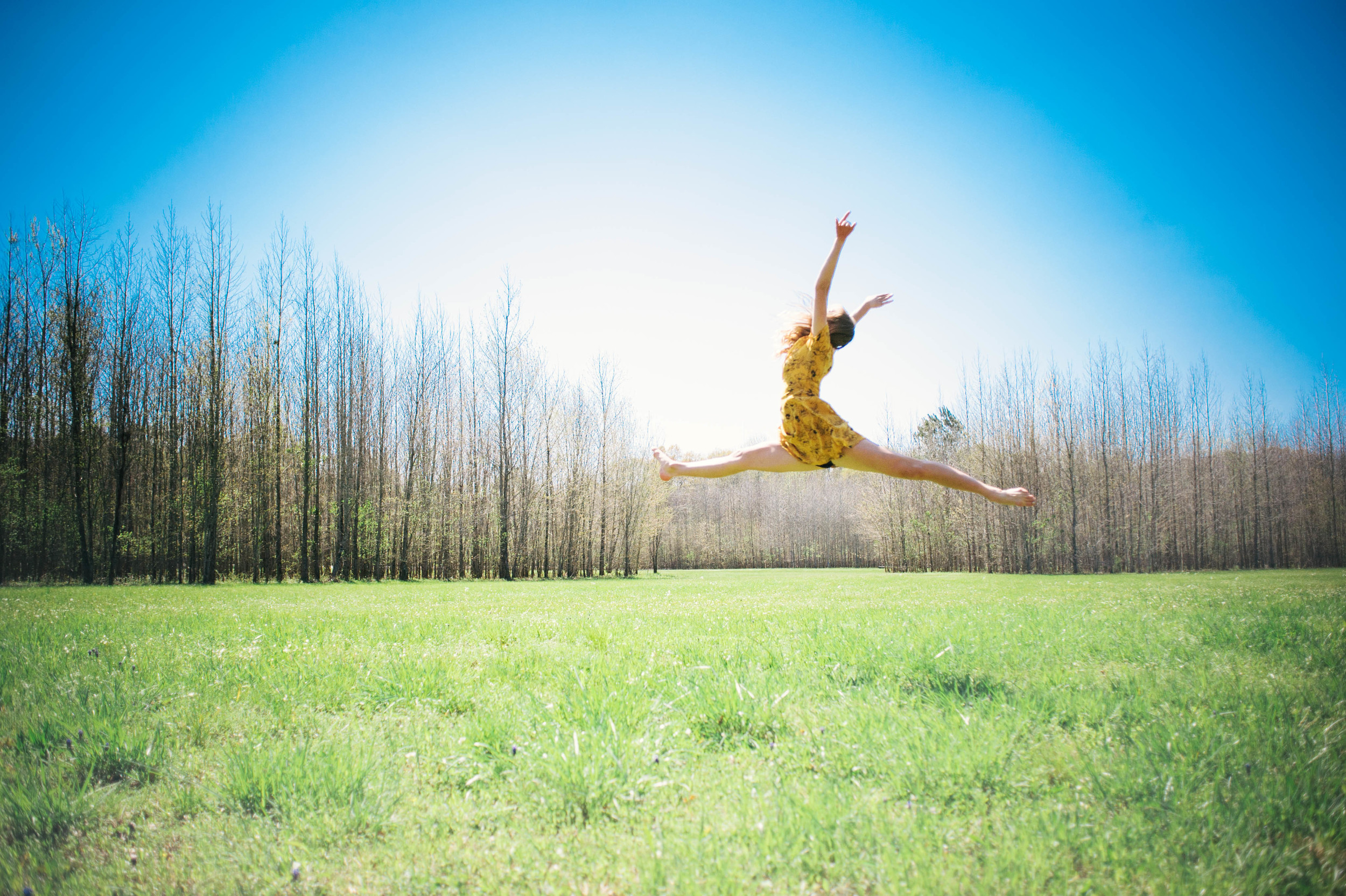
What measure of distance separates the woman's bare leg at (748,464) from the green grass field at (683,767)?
5.52ft

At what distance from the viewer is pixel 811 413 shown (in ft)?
16.6

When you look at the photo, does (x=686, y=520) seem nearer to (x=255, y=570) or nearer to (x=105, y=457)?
(x=255, y=570)

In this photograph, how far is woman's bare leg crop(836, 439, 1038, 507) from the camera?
4602 millimetres

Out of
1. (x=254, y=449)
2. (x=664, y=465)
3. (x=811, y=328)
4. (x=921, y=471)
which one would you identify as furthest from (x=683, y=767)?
(x=254, y=449)

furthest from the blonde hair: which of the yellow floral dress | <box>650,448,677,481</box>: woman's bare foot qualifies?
<box>650,448,677,481</box>: woman's bare foot

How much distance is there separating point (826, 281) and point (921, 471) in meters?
1.86

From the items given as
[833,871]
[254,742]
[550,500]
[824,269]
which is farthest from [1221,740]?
[550,500]

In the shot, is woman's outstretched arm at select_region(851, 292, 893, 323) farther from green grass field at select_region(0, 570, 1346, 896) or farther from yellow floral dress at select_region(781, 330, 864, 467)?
green grass field at select_region(0, 570, 1346, 896)

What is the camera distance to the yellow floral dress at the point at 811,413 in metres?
5.02

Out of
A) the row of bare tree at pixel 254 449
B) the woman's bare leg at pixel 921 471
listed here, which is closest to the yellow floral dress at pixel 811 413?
the woman's bare leg at pixel 921 471

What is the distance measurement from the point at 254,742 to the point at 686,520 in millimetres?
57046

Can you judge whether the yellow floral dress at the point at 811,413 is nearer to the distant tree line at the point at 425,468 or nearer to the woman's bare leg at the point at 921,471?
the woman's bare leg at the point at 921,471

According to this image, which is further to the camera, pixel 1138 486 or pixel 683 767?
pixel 1138 486

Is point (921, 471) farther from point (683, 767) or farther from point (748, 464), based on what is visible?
point (683, 767)
